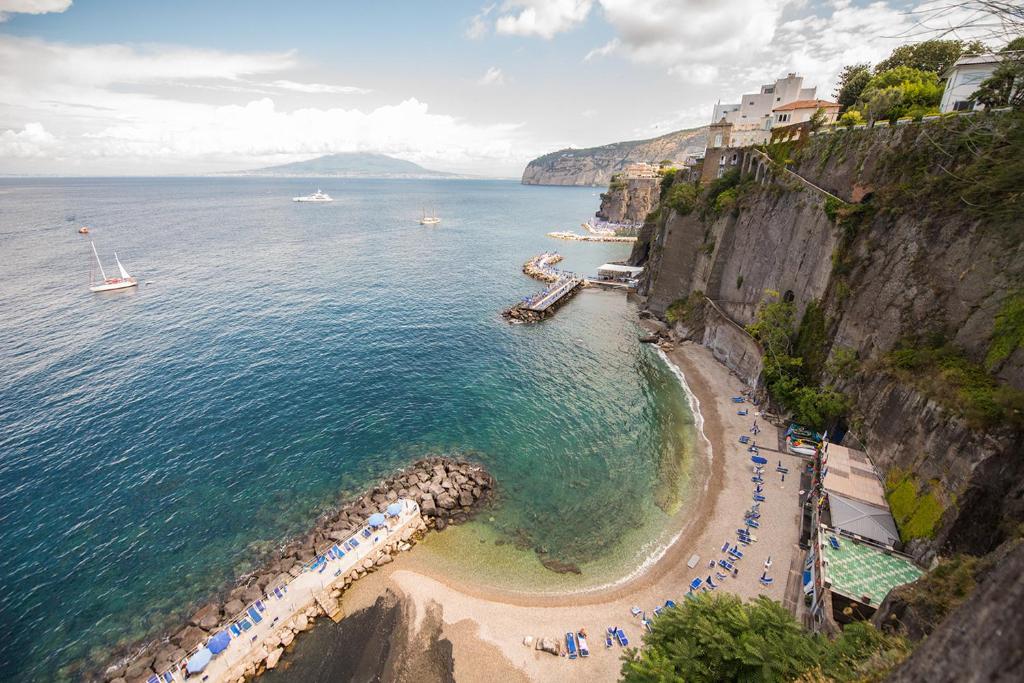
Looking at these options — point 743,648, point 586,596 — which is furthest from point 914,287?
point 586,596

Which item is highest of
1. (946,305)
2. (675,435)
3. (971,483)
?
(946,305)

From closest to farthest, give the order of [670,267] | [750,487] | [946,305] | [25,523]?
[946,305] < [25,523] < [750,487] < [670,267]

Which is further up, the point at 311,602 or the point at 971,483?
the point at 971,483

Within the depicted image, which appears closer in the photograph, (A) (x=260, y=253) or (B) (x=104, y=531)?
(B) (x=104, y=531)

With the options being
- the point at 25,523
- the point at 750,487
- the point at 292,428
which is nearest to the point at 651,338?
the point at 750,487

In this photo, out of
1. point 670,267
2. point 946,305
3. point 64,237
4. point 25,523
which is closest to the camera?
point 946,305

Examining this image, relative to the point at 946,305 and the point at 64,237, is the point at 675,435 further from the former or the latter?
the point at 64,237

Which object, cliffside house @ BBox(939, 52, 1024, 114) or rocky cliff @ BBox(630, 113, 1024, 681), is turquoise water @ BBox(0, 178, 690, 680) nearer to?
rocky cliff @ BBox(630, 113, 1024, 681)

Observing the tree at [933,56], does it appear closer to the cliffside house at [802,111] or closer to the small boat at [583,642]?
the cliffside house at [802,111]

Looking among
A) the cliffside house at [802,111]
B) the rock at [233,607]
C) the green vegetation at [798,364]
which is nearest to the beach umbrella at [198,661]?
the rock at [233,607]
